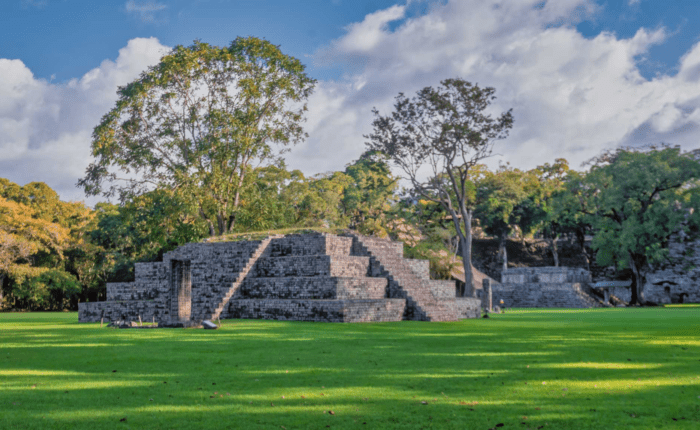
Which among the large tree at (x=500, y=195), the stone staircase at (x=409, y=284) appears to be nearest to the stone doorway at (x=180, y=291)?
the stone staircase at (x=409, y=284)

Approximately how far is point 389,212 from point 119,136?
20.1 metres

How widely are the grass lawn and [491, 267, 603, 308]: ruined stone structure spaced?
92.2 ft

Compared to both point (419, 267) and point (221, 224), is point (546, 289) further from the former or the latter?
point (221, 224)

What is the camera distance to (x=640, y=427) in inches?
180

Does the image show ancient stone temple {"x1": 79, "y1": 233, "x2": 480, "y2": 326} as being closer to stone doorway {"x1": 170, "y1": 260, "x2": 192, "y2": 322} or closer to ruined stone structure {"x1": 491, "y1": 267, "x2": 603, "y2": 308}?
stone doorway {"x1": 170, "y1": 260, "x2": 192, "y2": 322}

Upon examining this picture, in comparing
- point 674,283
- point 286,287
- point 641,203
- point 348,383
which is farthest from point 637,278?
point 348,383

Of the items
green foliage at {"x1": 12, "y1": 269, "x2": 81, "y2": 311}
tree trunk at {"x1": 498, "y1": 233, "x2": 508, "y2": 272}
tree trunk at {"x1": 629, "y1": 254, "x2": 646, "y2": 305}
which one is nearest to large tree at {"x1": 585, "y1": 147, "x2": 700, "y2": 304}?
tree trunk at {"x1": 629, "y1": 254, "x2": 646, "y2": 305}

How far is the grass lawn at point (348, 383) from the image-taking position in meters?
4.85

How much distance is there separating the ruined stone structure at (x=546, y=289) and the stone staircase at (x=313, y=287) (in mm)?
22166

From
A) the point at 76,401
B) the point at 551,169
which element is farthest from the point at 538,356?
the point at 551,169

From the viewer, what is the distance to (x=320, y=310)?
16484mm

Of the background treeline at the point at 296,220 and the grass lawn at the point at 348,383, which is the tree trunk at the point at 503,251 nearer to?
the background treeline at the point at 296,220

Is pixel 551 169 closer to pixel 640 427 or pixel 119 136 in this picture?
Result: pixel 119 136

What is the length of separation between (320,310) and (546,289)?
89.0ft
